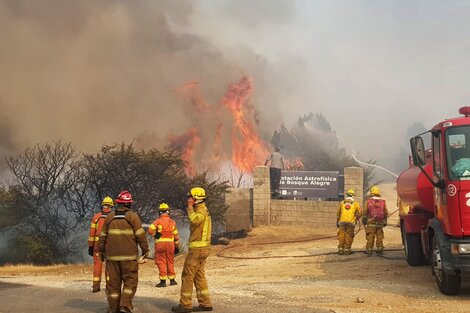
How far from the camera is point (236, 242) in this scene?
1766 centimetres

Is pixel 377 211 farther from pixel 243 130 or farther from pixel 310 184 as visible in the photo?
pixel 243 130

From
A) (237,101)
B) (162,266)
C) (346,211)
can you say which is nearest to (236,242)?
(346,211)

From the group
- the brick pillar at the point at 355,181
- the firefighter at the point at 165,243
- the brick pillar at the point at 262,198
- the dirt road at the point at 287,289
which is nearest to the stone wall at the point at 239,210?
the brick pillar at the point at 262,198

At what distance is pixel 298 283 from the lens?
9.20m

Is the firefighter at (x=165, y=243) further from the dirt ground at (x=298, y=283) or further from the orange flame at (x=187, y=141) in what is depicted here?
the orange flame at (x=187, y=141)

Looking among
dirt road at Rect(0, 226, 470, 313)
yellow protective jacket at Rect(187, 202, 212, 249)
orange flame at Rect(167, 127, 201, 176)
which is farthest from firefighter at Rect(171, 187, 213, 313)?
orange flame at Rect(167, 127, 201, 176)

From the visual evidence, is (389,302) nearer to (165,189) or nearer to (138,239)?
(138,239)

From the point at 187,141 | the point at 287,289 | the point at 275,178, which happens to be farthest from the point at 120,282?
the point at 187,141

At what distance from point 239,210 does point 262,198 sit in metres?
1.13

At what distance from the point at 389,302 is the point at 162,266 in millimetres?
4082

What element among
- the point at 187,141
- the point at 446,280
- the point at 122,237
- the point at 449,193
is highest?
the point at 187,141

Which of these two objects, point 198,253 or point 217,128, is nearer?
point 198,253

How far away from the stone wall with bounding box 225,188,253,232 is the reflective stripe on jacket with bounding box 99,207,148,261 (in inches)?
560

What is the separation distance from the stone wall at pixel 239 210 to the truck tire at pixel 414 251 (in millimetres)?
10557
